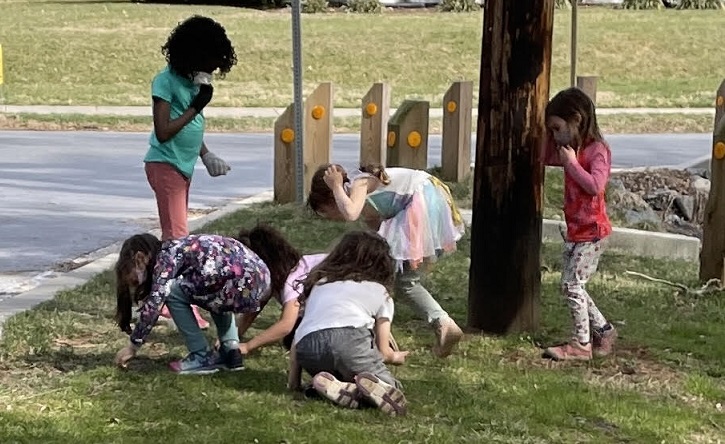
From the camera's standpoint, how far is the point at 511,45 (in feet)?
19.0

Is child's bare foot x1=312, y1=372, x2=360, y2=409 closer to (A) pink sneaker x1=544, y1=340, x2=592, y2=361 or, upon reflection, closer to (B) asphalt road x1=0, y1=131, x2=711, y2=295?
(A) pink sneaker x1=544, y1=340, x2=592, y2=361

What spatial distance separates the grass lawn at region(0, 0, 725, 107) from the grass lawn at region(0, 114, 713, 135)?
236 centimetres

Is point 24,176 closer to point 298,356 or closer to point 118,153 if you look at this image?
point 118,153

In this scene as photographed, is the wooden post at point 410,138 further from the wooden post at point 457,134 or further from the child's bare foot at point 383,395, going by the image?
the child's bare foot at point 383,395

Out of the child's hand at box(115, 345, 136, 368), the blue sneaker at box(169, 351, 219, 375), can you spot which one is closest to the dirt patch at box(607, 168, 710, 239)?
the blue sneaker at box(169, 351, 219, 375)

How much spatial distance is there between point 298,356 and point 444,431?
2.40 feet

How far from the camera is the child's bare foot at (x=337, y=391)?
4645 mm

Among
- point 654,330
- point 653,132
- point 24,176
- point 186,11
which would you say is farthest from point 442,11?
point 654,330

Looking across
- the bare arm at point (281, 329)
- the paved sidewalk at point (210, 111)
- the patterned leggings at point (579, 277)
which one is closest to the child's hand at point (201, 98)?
the bare arm at point (281, 329)

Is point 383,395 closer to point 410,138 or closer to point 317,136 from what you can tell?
point 317,136

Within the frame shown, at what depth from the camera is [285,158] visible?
10.5 m

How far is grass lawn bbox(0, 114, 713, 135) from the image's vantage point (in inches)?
719

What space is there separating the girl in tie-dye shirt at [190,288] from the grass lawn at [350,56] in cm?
1668

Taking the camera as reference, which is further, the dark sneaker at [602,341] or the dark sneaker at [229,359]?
the dark sneaker at [602,341]
